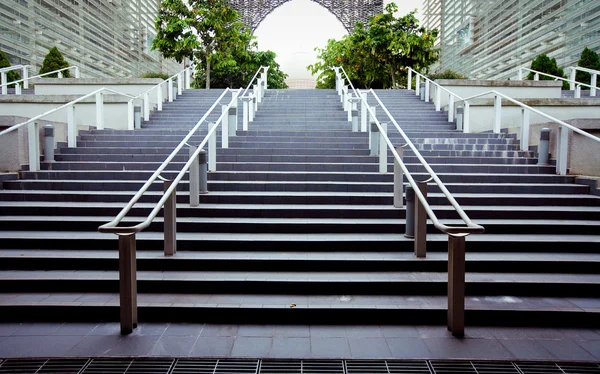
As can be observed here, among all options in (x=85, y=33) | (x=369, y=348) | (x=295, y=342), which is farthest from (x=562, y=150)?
(x=85, y=33)

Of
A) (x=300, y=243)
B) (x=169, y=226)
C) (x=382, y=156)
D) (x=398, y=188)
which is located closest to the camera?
(x=169, y=226)

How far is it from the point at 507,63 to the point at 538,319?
41097 mm

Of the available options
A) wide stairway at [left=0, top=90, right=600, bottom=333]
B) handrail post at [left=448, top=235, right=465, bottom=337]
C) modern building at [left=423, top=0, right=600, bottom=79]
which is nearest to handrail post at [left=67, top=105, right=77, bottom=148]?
wide stairway at [left=0, top=90, right=600, bottom=333]

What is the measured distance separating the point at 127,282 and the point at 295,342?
1483 millimetres

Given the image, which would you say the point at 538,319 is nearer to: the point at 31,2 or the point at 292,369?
the point at 292,369

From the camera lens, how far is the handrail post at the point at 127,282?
3199mm

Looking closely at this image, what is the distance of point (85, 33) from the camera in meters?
39.4

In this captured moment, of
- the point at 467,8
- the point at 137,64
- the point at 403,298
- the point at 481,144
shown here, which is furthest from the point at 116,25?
the point at 403,298

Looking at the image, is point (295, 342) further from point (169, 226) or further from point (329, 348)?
point (169, 226)

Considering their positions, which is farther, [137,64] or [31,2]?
[137,64]

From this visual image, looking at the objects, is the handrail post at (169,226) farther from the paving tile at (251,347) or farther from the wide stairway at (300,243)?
the paving tile at (251,347)

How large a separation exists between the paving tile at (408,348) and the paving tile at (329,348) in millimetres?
362

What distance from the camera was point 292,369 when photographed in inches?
113

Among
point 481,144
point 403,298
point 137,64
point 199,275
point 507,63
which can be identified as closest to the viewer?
point 403,298
